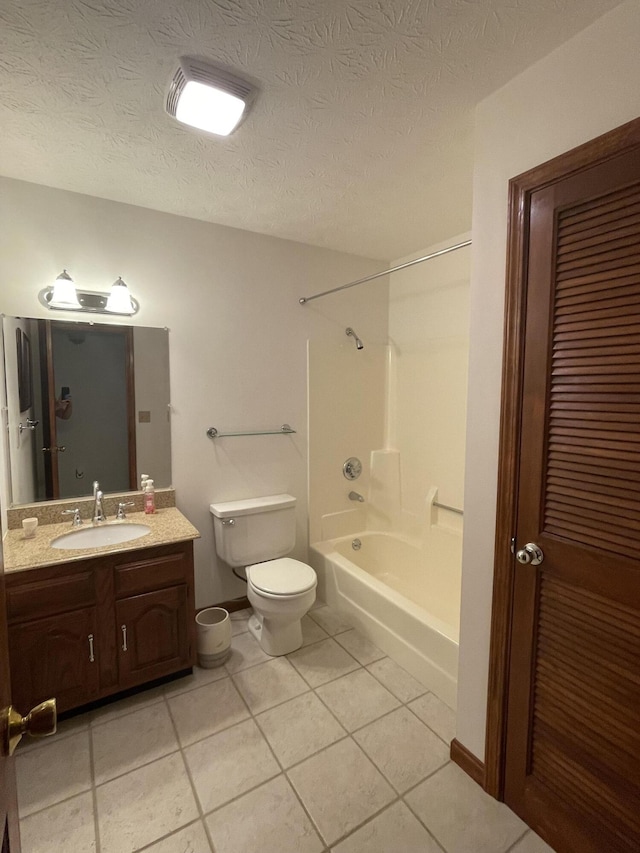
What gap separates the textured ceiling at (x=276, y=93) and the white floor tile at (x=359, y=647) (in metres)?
2.41

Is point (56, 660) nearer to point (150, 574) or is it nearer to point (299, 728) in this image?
point (150, 574)

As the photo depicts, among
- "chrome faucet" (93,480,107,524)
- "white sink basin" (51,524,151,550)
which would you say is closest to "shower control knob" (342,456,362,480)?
"white sink basin" (51,524,151,550)

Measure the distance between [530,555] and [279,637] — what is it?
150 cm

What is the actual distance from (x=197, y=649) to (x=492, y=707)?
4.70ft

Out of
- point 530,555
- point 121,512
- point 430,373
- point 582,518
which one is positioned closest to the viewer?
point 582,518

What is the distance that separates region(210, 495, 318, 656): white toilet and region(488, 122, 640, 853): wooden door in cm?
110

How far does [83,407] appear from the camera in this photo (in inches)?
84.0

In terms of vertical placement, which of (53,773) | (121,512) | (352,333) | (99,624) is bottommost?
(53,773)

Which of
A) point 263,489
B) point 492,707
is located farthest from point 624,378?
point 263,489

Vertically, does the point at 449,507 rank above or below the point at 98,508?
below

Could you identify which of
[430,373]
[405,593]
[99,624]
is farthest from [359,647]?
[430,373]

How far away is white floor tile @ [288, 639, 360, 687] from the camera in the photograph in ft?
6.88

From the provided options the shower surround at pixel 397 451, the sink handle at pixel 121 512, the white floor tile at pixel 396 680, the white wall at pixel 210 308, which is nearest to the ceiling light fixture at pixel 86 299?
the white wall at pixel 210 308

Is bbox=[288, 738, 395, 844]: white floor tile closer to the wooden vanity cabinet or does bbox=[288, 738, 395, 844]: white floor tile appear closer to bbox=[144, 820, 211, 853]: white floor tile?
bbox=[144, 820, 211, 853]: white floor tile
